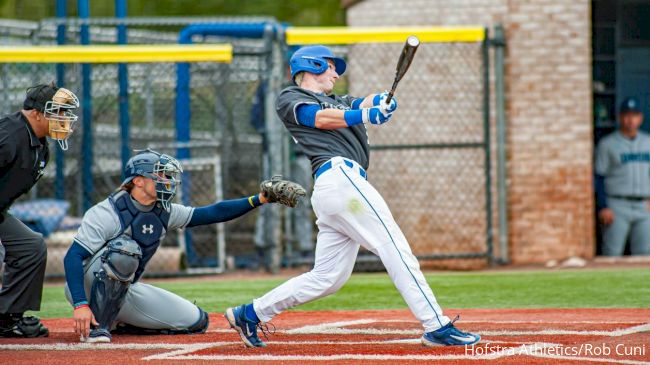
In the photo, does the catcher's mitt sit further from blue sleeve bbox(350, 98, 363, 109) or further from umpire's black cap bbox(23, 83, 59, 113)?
umpire's black cap bbox(23, 83, 59, 113)

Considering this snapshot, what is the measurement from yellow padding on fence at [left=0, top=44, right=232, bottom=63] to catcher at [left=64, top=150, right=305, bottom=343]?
4359 millimetres

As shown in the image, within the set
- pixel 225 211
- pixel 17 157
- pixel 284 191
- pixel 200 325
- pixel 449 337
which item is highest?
pixel 17 157

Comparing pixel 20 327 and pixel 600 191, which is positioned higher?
pixel 600 191

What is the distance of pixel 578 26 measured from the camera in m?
11.2

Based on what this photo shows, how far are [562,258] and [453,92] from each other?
207 cm

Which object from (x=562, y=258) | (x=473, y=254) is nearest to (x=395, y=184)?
(x=473, y=254)

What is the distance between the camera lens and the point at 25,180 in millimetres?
6336

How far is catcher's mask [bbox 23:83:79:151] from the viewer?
6277 mm

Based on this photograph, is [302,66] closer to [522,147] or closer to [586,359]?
[586,359]

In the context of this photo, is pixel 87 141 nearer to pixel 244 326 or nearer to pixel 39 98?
pixel 39 98

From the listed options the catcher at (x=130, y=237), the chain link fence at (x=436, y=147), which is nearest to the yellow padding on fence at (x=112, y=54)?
the chain link fence at (x=436, y=147)

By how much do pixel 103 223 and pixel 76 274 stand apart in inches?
14.9

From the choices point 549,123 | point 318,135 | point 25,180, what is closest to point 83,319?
point 25,180

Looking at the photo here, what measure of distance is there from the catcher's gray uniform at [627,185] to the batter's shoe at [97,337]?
695cm
